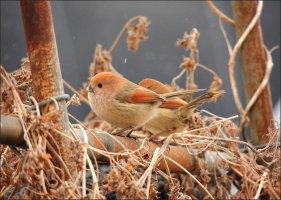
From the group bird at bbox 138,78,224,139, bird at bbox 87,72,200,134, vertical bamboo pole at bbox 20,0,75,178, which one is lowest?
bird at bbox 138,78,224,139

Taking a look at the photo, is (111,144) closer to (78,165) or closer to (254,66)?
(78,165)

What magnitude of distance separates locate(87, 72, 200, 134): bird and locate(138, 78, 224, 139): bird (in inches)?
17.7

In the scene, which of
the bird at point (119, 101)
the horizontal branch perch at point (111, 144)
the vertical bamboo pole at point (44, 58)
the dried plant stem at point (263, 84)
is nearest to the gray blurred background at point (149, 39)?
the dried plant stem at point (263, 84)

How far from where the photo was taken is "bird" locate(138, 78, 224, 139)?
550 centimetres

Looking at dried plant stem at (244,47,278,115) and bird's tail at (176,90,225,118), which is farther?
dried plant stem at (244,47,278,115)

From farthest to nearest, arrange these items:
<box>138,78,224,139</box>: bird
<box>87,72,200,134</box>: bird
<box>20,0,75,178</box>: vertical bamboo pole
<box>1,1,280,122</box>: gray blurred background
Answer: <box>1,1,280,122</box>: gray blurred background < <box>138,78,224,139</box>: bird < <box>87,72,200,134</box>: bird < <box>20,0,75,178</box>: vertical bamboo pole

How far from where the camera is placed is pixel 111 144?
3.84 meters

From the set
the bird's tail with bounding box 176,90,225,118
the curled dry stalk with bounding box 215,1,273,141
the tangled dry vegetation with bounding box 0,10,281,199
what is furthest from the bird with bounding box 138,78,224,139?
the tangled dry vegetation with bounding box 0,10,281,199

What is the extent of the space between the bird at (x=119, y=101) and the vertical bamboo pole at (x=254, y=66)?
1.31 m

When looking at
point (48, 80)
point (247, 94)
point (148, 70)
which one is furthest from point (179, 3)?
point (48, 80)

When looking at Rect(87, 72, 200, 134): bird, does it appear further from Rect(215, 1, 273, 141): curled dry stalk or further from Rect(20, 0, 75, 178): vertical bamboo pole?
Rect(20, 0, 75, 178): vertical bamboo pole

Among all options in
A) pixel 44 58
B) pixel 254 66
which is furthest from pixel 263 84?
pixel 44 58

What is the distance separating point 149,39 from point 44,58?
5.16 meters

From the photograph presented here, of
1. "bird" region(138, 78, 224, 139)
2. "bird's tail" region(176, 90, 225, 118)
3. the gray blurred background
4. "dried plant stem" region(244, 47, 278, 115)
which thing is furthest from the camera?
the gray blurred background
